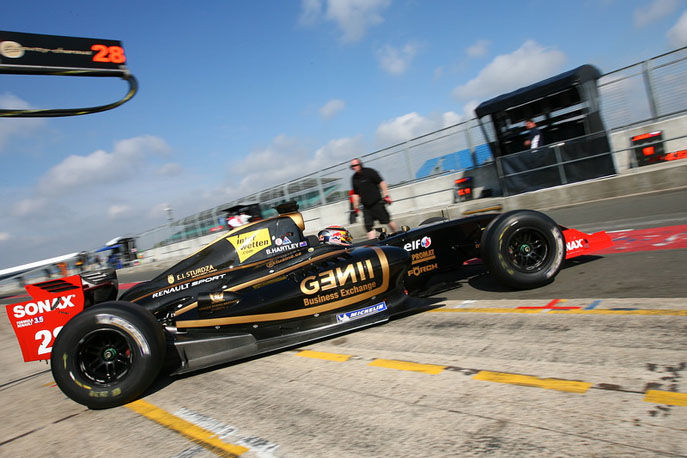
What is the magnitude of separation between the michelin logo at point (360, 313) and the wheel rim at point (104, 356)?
170cm

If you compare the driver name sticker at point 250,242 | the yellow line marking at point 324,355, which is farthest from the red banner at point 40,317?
the yellow line marking at point 324,355

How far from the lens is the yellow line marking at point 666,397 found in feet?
6.23

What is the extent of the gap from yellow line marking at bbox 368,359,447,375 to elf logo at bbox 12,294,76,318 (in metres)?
2.97

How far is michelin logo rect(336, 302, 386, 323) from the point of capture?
396cm

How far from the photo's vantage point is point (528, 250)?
4293mm

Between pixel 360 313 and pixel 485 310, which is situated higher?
pixel 360 313

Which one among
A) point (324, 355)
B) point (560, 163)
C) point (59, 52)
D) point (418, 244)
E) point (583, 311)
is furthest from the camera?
point (59, 52)

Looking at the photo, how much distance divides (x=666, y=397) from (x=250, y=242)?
151 inches

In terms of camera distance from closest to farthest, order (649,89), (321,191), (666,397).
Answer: (666,397) → (649,89) → (321,191)

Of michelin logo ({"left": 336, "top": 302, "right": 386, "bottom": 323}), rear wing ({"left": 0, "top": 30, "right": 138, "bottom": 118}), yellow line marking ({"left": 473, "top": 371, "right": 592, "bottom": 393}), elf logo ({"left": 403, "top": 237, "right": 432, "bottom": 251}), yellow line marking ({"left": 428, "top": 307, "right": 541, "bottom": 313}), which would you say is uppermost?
rear wing ({"left": 0, "top": 30, "right": 138, "bottom": 118})

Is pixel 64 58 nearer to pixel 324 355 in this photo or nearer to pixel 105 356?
pixel 105 356

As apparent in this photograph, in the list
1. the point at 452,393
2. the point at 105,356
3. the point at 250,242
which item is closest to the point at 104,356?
the point at 105,356

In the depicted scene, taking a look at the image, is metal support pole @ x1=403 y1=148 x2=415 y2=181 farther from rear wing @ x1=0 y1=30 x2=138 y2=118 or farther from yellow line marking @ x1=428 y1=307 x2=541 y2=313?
yellow line marking @ x1=428 y1=307 x2=541 y2=313

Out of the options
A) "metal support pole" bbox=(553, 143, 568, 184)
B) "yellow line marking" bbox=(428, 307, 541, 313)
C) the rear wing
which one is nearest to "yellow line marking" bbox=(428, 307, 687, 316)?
"yellow line marking" bbox=(428, 307, 541, 313)
